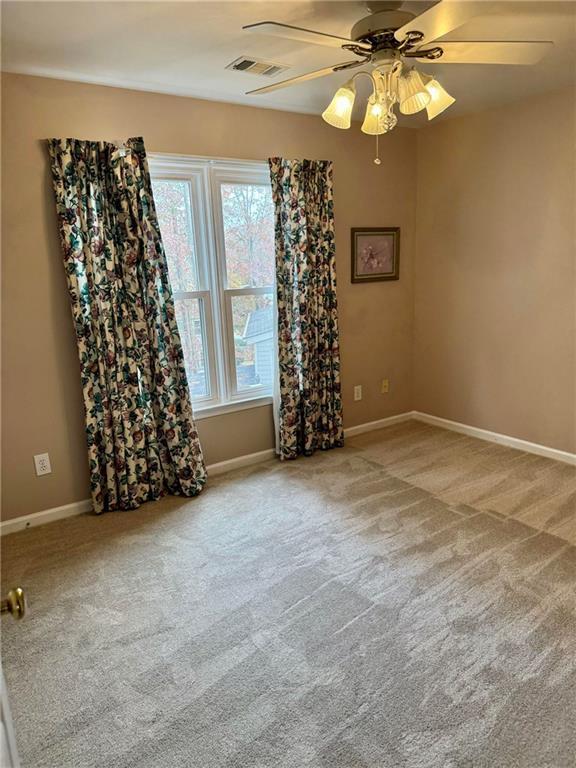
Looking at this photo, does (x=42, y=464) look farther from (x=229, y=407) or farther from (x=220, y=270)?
(x=220, y=270)

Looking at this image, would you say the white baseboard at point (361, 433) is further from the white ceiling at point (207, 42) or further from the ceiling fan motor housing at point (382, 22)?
the ceiling fan motor housing at point (382, 22)

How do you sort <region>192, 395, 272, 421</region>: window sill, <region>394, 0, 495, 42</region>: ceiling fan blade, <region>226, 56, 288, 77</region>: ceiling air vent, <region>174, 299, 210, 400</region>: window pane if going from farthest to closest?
<region>192, 395, 272, 421</region>: window sill → <region>174, 299, 210, 400</region>: window pane → <region>226, 56, 288, 77</region>: ceiling air vent → <region>394, 0, 495, 42</region>: ceiling fan blade

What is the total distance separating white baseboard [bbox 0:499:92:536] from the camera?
2850 mm

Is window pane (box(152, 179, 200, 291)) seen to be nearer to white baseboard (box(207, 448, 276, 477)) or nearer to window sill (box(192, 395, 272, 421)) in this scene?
window sill (box(192, 395, 272, 421))

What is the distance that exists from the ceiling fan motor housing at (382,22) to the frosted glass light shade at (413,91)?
0.16 m

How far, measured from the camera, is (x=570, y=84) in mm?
3094

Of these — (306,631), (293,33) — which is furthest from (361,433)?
(293,33)

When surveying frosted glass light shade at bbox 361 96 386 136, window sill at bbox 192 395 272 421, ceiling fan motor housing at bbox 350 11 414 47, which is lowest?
window sill at bbox 192 395 272 421

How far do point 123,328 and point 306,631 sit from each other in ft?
6.12

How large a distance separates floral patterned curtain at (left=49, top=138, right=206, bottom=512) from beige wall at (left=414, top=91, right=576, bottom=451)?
2.25m

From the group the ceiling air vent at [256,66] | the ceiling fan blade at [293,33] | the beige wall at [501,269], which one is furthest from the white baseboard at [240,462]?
the ceiling fan blade at [293,33]

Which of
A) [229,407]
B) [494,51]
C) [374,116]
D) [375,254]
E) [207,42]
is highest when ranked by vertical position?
[207,42]

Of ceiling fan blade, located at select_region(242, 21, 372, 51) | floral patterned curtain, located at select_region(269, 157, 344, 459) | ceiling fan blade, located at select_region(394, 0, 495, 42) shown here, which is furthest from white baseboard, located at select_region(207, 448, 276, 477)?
ceiling fan blade, located at select_region(394, 0, 495, 42)

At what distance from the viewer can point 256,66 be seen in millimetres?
2580
